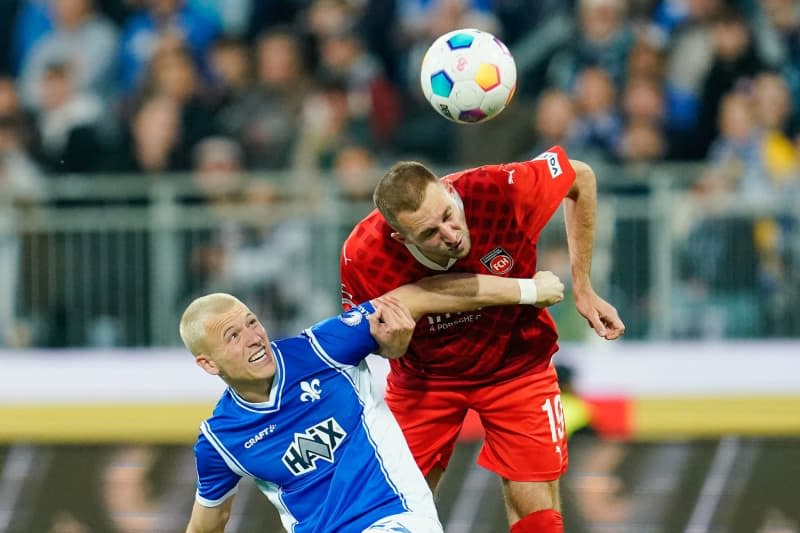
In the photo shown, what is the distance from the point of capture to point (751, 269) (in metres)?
9.83

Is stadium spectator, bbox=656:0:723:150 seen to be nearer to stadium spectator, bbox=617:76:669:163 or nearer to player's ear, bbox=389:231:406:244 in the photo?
stadium spectator, bbox=617:76:669:163

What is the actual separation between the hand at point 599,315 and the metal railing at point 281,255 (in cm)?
384

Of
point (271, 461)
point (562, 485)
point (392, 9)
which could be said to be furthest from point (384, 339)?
point (392, 9)

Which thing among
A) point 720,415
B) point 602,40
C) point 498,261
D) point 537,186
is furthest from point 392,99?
point 498,261

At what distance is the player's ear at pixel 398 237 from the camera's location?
5523mm

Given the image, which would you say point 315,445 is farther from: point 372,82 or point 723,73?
point 723,73

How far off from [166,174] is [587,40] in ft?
10.6

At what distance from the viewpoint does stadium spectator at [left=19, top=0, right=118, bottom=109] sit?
1156 cm

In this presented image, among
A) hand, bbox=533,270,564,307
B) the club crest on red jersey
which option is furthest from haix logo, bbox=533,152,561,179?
hand, bbox=533,270,564,307

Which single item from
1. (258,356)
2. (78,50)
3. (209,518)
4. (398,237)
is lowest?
(209,518)

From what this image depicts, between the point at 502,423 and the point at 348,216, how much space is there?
405 cm

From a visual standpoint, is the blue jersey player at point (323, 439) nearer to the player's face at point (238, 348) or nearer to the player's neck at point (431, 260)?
the player's face at point (238, 348)

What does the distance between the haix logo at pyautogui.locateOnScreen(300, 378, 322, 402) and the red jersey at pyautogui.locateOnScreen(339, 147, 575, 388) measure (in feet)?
1.80

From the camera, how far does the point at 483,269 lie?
5.74 meters
